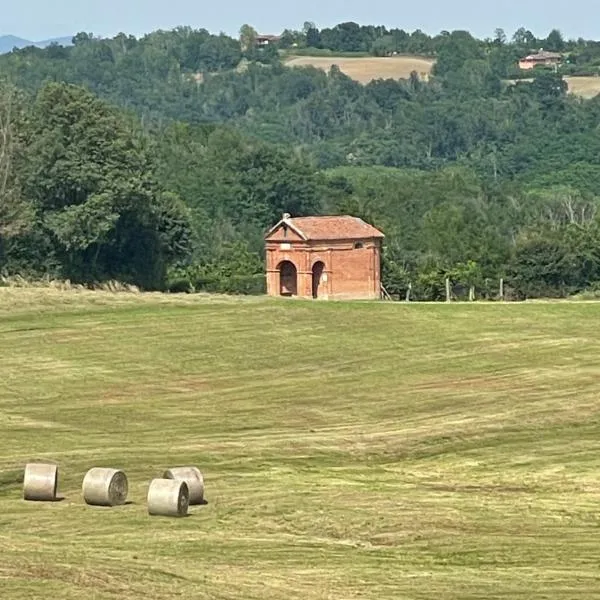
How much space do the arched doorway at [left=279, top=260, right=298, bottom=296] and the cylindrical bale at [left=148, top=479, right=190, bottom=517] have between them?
4608cm

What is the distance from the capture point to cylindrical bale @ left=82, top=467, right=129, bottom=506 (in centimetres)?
3117

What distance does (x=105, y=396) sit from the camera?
150 feet

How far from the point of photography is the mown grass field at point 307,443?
81.9ft

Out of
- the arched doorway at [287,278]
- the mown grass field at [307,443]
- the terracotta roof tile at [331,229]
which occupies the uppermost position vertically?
the mown grass field at [307,443]

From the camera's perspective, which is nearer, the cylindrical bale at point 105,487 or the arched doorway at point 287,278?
the cylindrical bale at point 105,487

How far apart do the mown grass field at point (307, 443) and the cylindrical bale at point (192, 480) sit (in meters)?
0.31

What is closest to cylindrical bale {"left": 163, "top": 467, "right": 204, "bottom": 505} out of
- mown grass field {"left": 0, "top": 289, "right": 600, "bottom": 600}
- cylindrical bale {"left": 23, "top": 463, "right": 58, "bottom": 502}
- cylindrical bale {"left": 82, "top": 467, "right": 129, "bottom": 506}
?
mown grass field {"left": 0, "top": 289, "right": 600, "bottom": 600}

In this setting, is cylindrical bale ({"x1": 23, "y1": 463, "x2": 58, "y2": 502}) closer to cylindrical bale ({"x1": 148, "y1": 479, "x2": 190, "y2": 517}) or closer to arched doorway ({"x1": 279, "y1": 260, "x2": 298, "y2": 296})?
cylindrical bale ({"x1": 148, "y1": 479, "x2": 190, "y2": 517})

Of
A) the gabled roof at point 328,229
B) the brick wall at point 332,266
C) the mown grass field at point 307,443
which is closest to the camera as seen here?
the mown grass field at point 307,443

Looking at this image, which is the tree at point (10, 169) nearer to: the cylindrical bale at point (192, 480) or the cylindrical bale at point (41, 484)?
the cylindrical bale at point (41, 484)

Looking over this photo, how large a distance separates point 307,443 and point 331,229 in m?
38.4

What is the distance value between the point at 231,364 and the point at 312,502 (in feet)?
66.7

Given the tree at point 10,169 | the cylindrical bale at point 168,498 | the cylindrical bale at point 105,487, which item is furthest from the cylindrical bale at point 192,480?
the tree at point 10,169

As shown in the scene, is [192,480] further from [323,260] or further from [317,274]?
[317,274]
